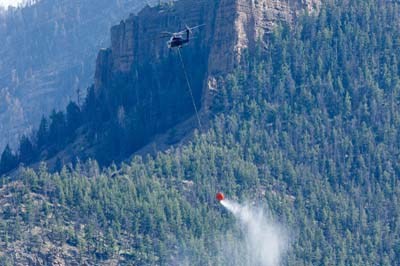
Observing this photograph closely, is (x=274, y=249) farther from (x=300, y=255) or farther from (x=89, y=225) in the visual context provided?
(x=89, y=225)

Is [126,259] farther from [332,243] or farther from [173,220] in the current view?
[332,243]

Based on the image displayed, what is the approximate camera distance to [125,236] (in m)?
195

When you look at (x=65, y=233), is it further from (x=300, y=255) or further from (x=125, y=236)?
(x=300, y=255)

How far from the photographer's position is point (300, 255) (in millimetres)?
195500

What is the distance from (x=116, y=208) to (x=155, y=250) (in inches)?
266

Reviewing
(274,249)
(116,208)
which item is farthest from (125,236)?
(274,249)

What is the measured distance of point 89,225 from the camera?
7589 inches

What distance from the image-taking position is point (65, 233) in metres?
191

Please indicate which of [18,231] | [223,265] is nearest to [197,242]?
[223,265]

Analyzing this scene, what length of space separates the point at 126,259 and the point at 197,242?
25.3 ft

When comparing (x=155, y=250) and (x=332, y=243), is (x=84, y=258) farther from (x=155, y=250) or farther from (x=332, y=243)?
(x=332, y=243)

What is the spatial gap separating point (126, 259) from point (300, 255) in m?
18.4

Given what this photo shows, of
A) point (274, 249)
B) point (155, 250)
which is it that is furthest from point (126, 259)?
point (274, 249)

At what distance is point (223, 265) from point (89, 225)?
561 inches
